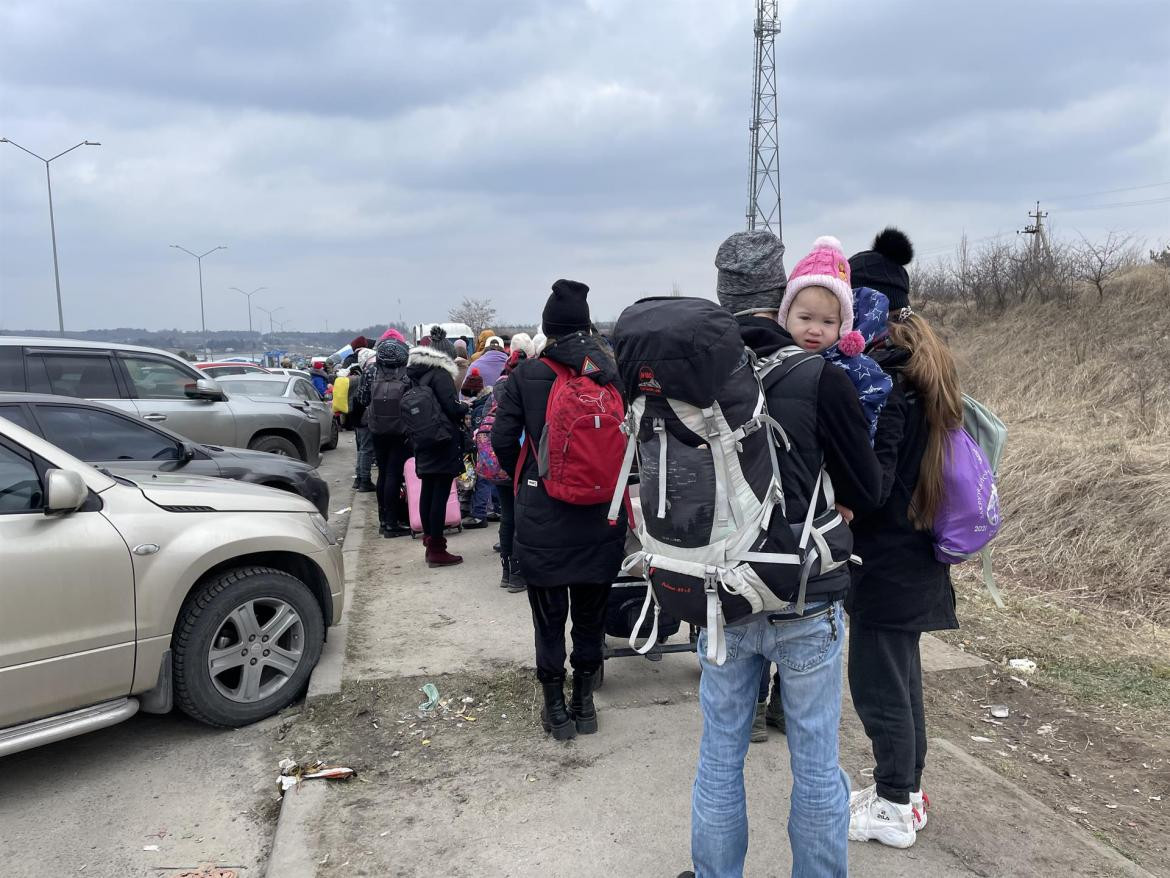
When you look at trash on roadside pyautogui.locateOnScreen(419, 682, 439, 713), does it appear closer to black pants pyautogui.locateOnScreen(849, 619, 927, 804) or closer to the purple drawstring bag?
black pants pyautogui.locateOnScreen(849, 619, 927, 804)

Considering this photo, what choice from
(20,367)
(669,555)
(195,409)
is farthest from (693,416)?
(195,409)

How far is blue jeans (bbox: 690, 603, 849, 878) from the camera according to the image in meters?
2.21

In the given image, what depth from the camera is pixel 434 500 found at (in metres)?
6.77

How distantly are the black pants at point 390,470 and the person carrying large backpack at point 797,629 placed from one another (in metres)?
6.01

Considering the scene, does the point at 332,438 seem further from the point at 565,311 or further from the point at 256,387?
the point at 565,311

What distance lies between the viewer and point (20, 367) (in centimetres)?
760

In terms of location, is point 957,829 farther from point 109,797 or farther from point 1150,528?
point 1150,528

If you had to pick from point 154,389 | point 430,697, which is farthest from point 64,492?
point 154,389

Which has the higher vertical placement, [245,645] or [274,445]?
[274,445]

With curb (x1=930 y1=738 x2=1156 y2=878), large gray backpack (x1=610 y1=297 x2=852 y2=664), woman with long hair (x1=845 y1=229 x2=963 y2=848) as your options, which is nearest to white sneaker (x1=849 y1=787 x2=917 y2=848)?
woman with long hair (x1=845 y1=229 x2=963 y2=848)

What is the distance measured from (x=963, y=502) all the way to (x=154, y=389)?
890 centimetres

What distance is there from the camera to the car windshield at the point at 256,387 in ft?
46.6

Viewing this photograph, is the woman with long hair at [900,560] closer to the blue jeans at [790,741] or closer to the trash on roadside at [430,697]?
the blue jeans at [790,741]

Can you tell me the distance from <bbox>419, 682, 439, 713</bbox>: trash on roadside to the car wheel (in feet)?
2.06
